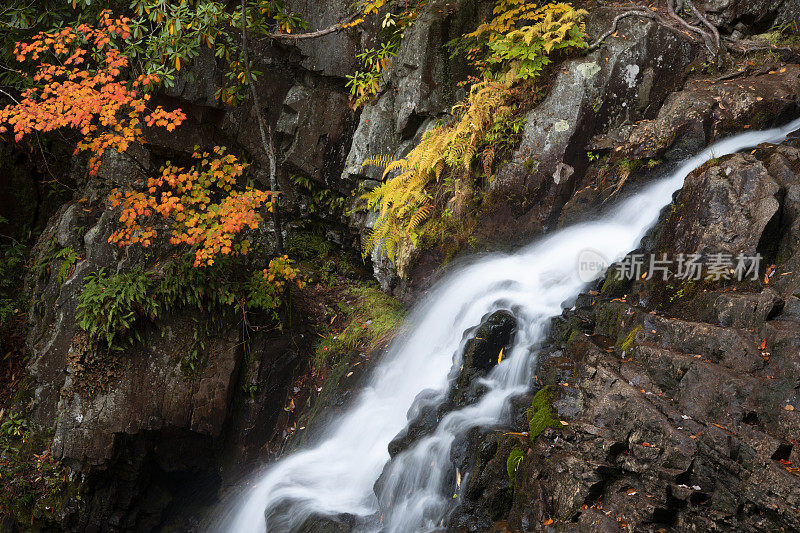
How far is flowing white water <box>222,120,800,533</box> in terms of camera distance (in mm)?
5184

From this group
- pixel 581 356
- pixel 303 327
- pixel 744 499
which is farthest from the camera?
pixel 303 327

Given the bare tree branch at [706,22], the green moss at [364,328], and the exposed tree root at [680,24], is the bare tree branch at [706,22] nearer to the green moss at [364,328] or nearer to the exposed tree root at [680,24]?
the exposed tree root at [680,24]

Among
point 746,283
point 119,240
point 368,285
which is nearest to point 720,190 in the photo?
point 746,283

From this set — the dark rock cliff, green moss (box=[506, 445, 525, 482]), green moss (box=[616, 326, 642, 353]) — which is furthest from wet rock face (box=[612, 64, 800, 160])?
green moss (box=[506, 445, 525, 482])

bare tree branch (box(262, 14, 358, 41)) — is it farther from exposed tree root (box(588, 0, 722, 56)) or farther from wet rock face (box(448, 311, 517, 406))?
wet rock face (box(448, 311, 517, 406))

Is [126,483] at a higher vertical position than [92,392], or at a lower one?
lower

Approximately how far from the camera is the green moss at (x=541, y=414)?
14.9 ft

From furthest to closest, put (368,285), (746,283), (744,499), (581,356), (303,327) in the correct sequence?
(368,285), (303,327), (581,356), (746,283), (744,499)

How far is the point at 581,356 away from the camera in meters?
4.95

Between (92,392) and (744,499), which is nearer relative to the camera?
(744,499)

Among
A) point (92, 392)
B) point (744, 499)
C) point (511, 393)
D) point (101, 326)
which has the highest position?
point (101, 326)

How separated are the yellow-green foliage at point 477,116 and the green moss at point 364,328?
2.92 feet

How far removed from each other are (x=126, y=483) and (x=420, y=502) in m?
4.43

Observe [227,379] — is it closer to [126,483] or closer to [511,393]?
[126,483]
